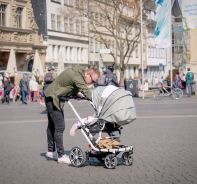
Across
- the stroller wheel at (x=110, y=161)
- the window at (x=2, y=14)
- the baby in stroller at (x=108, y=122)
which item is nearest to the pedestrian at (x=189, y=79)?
the window at (x=2, y=14)

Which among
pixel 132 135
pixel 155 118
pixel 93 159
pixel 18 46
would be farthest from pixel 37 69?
pixel 93 159

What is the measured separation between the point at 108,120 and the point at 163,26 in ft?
89.3

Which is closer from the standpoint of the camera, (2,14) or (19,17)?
(2,14)

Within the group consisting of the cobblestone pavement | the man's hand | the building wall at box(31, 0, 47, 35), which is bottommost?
the cobblestone pavement

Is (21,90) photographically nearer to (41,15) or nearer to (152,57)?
(41,15)

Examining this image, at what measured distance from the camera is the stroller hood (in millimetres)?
9797

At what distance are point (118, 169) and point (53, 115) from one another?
1501mm

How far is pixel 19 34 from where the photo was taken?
5959cm

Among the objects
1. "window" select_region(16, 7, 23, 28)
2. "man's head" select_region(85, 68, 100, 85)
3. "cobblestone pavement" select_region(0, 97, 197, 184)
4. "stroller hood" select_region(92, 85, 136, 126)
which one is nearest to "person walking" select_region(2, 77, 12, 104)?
"window" select_region(16, 7, 23, 28)

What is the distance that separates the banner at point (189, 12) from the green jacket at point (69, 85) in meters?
25.6

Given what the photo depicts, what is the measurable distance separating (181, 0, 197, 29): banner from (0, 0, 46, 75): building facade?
23.8m

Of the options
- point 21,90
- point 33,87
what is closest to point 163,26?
point 21,90

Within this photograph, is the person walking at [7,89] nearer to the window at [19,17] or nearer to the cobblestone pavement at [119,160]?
the window at [19,17]

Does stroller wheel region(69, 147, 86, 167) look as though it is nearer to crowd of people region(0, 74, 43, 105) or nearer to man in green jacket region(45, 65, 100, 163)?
man in green jacket region(45, 65, 100, 163)
